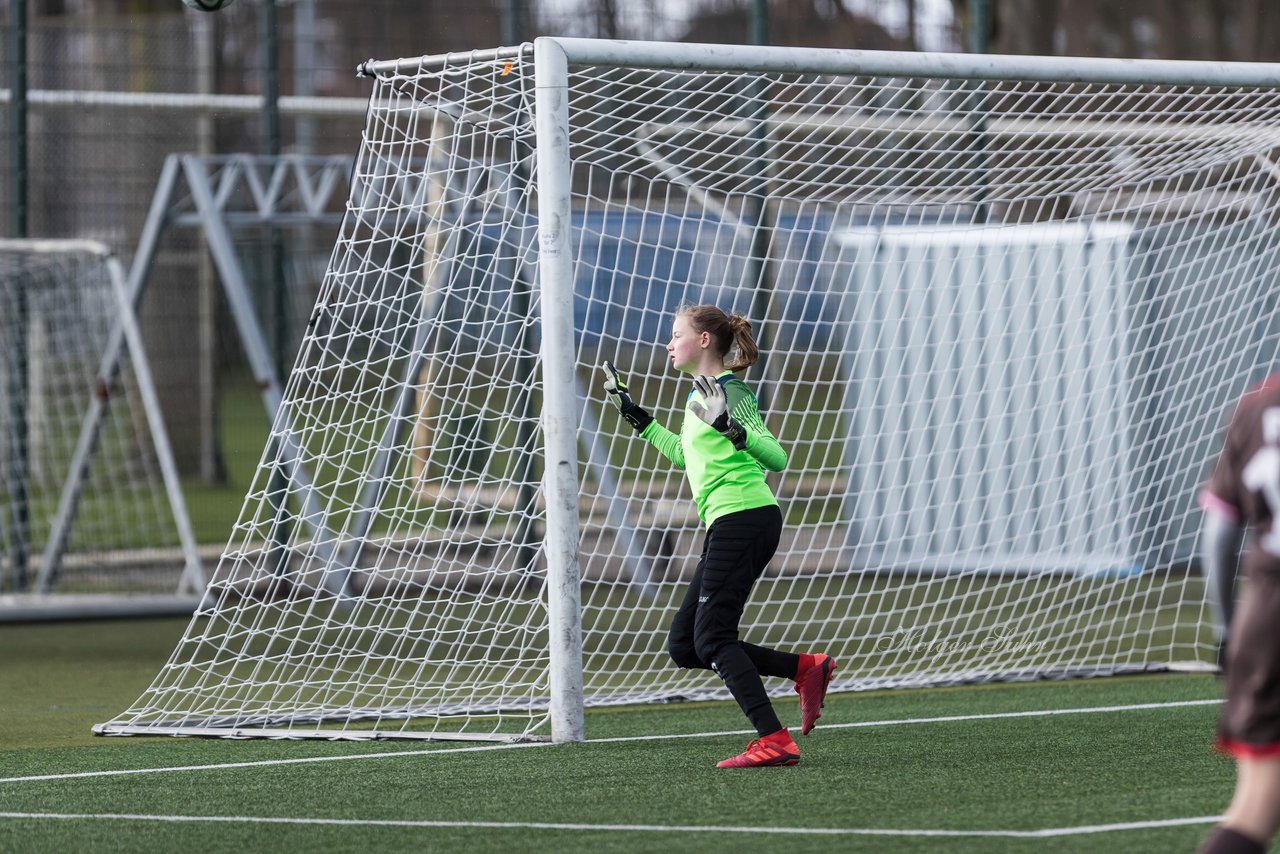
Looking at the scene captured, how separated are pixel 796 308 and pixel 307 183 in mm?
2727

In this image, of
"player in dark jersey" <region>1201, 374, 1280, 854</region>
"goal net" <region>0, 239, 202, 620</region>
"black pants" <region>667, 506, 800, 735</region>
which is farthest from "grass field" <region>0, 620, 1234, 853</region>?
"goal net" <region>0, 239, 202, 620</region>

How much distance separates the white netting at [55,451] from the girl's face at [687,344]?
16.3 ft

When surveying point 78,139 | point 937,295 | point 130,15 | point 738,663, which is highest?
point 130,15

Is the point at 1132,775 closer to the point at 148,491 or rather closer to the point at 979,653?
the point at 979,653

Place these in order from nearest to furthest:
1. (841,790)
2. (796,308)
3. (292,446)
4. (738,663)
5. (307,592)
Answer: (841,790), (738,663), (292,446), (796,308), (307,592)

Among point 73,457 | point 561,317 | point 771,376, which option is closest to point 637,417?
point 561,317

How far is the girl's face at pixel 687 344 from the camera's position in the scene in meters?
5.84

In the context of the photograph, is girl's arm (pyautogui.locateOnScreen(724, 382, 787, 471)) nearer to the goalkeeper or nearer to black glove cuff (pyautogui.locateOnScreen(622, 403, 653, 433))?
the goalkeeper

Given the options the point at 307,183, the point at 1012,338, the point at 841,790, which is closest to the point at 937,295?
the point at 1012,338

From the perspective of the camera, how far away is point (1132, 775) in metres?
5.41

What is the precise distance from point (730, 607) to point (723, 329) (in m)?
0.85

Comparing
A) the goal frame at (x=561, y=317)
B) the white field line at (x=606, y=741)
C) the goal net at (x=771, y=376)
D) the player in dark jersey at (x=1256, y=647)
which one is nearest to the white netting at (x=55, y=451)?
the goal net at (x=771, y=376)

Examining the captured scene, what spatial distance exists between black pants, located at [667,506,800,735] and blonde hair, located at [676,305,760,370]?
1.57 feet

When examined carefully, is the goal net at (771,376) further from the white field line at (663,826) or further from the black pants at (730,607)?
the white field line at (663,826)
